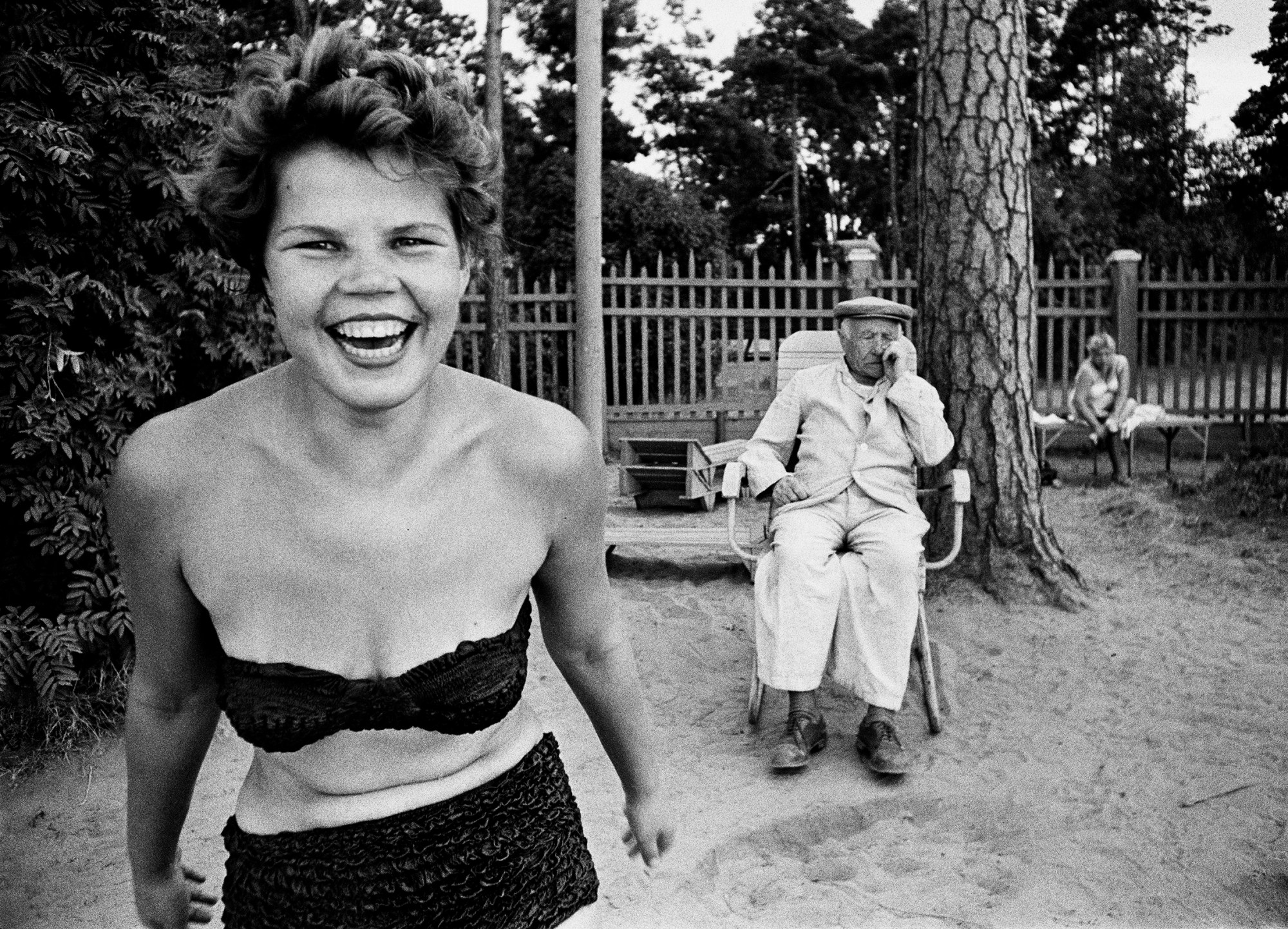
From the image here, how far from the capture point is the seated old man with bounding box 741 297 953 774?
448 cm

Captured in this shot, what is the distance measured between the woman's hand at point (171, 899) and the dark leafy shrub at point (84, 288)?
2.74 meters

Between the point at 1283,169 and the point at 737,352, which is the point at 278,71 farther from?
the point at 1283,169

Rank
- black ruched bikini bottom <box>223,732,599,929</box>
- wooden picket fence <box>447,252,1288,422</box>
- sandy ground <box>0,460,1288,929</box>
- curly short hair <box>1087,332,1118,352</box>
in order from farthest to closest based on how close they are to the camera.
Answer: wooden picket fence <box>447,252,1288,422</box>
curly short hair <box>1087,332,1118,352</box>
sandy ground <box>0,460,1288,929</box>
black ruched bikini bottom <box>223,732,599,929</box>

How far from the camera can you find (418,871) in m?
1.40

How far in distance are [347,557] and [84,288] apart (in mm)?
3208

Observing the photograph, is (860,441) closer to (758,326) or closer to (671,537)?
(671,537)

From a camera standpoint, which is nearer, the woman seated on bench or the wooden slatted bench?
the wooden slatted bench

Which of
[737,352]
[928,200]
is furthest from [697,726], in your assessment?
[737,352]

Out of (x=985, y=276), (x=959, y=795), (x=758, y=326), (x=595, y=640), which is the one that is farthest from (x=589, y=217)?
(x=595, y=640)

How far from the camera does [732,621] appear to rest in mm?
6160

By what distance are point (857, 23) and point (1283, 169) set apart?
1171 cm

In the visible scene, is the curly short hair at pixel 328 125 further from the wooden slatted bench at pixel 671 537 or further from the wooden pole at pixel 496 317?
the wooden pole at pixel 496 317

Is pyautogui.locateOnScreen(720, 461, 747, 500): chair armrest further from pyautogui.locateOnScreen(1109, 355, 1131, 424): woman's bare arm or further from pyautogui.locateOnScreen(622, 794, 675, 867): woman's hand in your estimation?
pyautogui.locateOnScreen(1109, 355, 1131, 424): woman's bare arm

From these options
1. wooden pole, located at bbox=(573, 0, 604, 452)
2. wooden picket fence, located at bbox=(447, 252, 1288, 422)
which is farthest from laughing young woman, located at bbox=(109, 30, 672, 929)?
wooden picket fence, located at bbox=(447, 252, 1288, 422)
